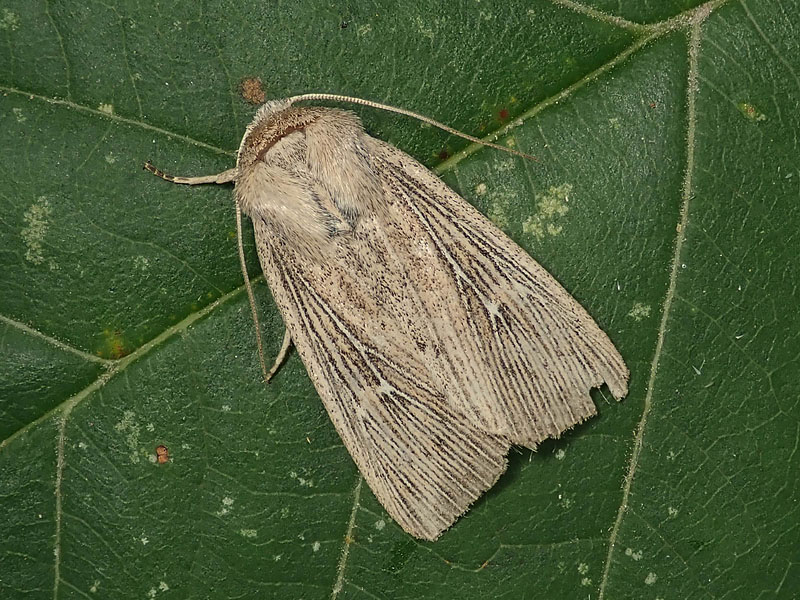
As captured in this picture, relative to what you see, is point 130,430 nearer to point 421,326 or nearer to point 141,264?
point 141,264

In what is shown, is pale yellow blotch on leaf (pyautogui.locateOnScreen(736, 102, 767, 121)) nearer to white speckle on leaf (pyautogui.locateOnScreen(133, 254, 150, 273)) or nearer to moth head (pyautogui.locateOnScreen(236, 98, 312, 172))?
moth head (pyautogui.locateOnScreen(236, 98, 312, 172))

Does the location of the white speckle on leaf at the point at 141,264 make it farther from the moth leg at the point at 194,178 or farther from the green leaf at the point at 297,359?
the moth leg at the point at 194,178

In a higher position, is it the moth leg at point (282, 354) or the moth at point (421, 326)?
the moth at point (421, 326)

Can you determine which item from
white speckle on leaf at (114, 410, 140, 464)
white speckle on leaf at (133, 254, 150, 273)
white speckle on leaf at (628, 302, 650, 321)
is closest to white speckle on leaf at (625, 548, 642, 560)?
white speckle on leaf at (628, 302, 650, 321)

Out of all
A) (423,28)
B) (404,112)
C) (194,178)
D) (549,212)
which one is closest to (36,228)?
(194,178)

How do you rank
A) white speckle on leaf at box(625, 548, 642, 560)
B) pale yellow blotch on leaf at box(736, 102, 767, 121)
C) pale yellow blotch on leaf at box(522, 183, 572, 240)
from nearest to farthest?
pale yellow blotch on leaf at box(736, 102, 767, 121) < pale yellow blotch on leaf at box(522, 183, 572, 240) < white speckle on leaf at box(625, 548, 642, 560)

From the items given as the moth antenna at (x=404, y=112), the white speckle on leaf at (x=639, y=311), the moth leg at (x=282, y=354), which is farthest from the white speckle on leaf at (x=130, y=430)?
the white speckle on leaf at (x=639, y=311)
